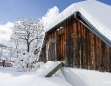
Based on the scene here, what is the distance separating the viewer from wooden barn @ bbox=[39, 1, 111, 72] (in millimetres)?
5773

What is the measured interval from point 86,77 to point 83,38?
1639 mm

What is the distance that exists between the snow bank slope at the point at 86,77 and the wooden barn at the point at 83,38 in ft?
0.66

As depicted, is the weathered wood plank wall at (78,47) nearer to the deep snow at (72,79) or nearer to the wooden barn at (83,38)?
the wooden barn at (83,38)

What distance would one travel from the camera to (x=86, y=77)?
676 centimetres

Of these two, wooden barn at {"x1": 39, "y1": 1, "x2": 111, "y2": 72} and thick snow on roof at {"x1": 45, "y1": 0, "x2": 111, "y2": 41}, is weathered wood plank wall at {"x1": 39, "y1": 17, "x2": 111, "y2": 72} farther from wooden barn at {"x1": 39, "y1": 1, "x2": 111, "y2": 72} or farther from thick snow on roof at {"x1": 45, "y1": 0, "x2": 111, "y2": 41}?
thick snow on roof at {"x1": 45, "y1": 0, "x2": 111, "y2": 41}

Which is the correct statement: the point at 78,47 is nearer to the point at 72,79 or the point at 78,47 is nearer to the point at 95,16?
the point at 72,79

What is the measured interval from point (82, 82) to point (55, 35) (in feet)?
12.6

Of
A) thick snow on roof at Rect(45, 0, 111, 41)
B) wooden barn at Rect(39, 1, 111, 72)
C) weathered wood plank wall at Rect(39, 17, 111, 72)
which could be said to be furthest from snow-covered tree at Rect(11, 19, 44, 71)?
thick snow on roof at Rect(45, 0, 111, 41)

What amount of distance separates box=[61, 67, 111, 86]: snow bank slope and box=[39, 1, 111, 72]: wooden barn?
0.20 m

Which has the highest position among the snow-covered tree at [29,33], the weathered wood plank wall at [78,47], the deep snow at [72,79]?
the snow-covered tree at [29,33]

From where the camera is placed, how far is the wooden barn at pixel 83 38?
5773mm

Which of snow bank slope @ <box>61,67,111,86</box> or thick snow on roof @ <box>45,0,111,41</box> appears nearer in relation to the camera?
thick snow on roof @ <box>45,0,111,41</box>

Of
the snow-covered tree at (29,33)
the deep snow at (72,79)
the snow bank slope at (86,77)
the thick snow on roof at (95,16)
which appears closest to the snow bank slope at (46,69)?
the deep snow at (72,79)

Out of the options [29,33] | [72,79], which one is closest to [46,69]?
[72,79]
